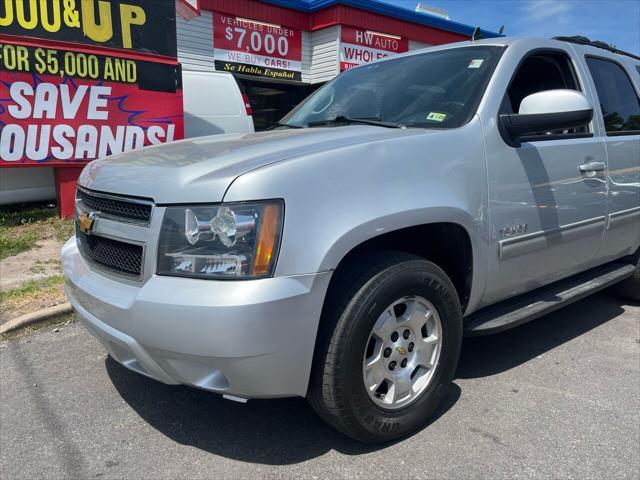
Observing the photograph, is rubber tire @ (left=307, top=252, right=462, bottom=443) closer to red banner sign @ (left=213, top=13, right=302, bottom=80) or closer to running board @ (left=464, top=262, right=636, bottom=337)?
running board @ (left=464, top=262, right=636, bottom=337)

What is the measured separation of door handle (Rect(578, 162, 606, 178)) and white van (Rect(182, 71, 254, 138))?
5.51 meters

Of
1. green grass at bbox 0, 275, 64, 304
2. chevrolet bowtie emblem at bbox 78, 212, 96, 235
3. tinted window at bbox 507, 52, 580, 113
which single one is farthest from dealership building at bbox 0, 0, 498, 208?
chevrolet bowtie emblem at bbox 78, 212, 96, 235

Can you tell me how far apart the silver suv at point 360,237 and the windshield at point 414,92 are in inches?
0.6

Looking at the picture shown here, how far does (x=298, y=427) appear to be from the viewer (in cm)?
277

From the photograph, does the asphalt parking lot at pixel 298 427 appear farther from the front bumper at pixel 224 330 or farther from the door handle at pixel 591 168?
the door handle at pixel 591 168

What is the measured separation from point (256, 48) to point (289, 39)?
116 centimetres

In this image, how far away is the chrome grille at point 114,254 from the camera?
232cm

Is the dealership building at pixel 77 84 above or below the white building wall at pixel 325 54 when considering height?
below

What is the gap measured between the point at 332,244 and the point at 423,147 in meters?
0.74

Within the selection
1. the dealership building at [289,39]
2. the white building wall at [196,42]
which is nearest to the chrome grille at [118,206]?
the white building wall at [196,42]

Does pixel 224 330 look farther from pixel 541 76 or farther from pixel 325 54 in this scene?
pixel 325 54

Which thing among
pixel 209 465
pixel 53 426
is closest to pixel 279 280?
pixel 209 465

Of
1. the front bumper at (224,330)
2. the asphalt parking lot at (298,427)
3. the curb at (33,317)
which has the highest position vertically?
the front bumper at (224,330)

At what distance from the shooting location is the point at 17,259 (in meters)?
5.64
